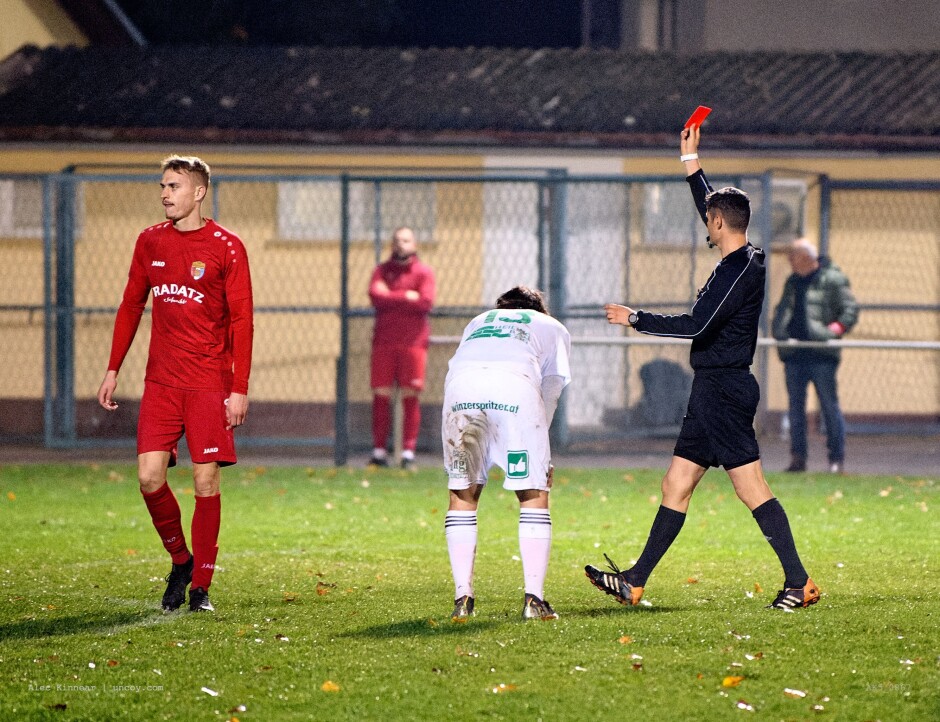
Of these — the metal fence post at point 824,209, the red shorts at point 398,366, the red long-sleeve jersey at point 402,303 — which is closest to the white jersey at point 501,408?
the red long-sleeve jersey at point 402,303

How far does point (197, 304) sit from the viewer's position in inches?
277

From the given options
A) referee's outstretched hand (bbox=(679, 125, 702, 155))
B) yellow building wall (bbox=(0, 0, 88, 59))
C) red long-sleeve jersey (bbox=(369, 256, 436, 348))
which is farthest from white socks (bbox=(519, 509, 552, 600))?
yellow building wall (bbox=(0, 0, 88, 59))

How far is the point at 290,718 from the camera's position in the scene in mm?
5062

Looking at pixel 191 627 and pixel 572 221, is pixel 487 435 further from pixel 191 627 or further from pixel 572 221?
pixel 572 221

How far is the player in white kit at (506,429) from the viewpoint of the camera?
6598 millimetres

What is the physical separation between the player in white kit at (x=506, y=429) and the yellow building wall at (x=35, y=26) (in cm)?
1540

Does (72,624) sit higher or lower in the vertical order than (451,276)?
lower

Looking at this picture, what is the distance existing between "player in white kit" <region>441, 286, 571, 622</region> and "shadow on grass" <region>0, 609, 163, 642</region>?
1452 millimetres

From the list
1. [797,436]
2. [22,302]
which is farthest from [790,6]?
[22,302]

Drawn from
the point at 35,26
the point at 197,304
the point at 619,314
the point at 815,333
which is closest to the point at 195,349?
the point at 197,304

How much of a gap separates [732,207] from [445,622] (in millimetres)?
2288

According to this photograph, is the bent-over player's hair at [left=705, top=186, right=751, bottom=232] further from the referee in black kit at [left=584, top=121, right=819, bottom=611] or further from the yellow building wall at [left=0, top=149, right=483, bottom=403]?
the yellow building wall at [left=0, top=149, right=483, bottom=403]

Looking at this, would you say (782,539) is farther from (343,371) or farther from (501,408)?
(343,371)

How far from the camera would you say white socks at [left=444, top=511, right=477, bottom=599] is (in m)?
6.70
